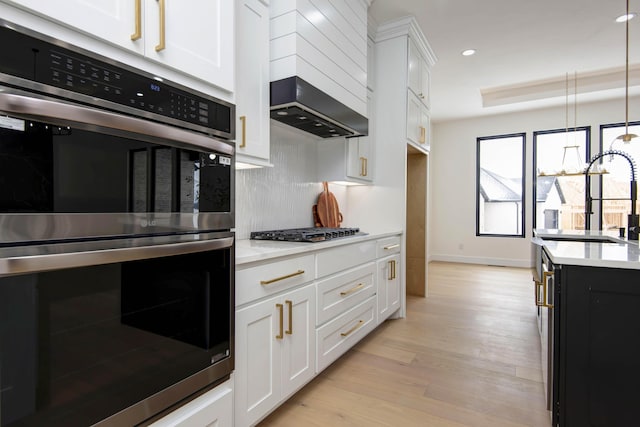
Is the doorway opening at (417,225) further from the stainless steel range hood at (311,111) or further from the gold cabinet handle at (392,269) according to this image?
the stainless steel range hood at (311,111)

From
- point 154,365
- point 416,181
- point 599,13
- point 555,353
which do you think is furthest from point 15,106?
point 599,13

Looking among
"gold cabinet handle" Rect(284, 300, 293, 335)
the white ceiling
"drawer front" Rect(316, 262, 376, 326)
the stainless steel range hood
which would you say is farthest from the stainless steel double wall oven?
the white ceiling

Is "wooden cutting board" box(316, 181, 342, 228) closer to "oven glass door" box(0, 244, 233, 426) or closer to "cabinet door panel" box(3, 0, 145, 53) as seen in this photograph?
"oven glass door" box(0, 244, 233, 426)

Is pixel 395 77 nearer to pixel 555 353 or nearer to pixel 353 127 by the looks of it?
pixel 353 127

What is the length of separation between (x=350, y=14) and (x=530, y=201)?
5.09m

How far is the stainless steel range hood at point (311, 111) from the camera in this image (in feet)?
5.97

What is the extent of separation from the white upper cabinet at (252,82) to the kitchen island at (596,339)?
4.87 feet

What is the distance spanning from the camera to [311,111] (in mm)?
2004

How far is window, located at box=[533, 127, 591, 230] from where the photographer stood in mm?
5586

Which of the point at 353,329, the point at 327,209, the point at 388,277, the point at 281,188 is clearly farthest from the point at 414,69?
the point at 353,329

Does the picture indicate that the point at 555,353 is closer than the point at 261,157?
Yes

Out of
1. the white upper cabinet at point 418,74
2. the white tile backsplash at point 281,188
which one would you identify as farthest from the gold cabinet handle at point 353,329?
the white upper cabinet at point 418,74

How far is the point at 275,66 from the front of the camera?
6.16ft

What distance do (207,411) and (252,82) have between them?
1491 mm
